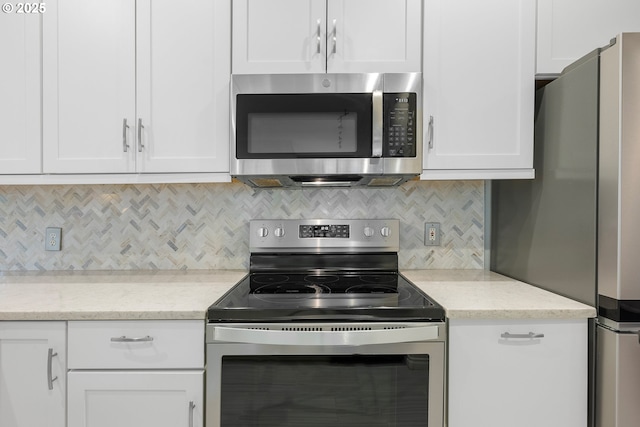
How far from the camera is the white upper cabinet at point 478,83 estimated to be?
60.5 inches

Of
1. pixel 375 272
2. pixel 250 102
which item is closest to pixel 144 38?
pixel 250 102

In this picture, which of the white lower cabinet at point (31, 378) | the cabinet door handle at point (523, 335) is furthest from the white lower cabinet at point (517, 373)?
the white lower cabinet at point (31, 378)

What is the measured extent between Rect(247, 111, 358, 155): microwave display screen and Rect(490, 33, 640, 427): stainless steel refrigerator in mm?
743

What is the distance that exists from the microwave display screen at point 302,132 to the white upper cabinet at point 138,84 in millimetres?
146

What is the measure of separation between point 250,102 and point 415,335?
3.34 ft

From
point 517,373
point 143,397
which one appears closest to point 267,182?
point 143,397

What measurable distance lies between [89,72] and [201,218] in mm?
763

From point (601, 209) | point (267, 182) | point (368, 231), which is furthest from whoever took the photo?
point (368, 231)

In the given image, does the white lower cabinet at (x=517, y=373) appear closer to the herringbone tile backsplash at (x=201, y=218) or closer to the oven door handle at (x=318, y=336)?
the oven door handle at (x=318, y=336)

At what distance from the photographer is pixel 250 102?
152 cm

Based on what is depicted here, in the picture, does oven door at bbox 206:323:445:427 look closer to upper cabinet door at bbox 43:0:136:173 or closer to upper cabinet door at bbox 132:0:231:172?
upper cabinet door at bbox 132:0:231:172

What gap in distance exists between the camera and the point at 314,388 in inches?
49.1

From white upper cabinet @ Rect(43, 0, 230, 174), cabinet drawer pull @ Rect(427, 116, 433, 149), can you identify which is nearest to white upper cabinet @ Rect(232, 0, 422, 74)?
white upper cabinet @ Rect(43, 0, 230, 174)

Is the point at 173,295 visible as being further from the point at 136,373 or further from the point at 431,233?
the point at 431,233
